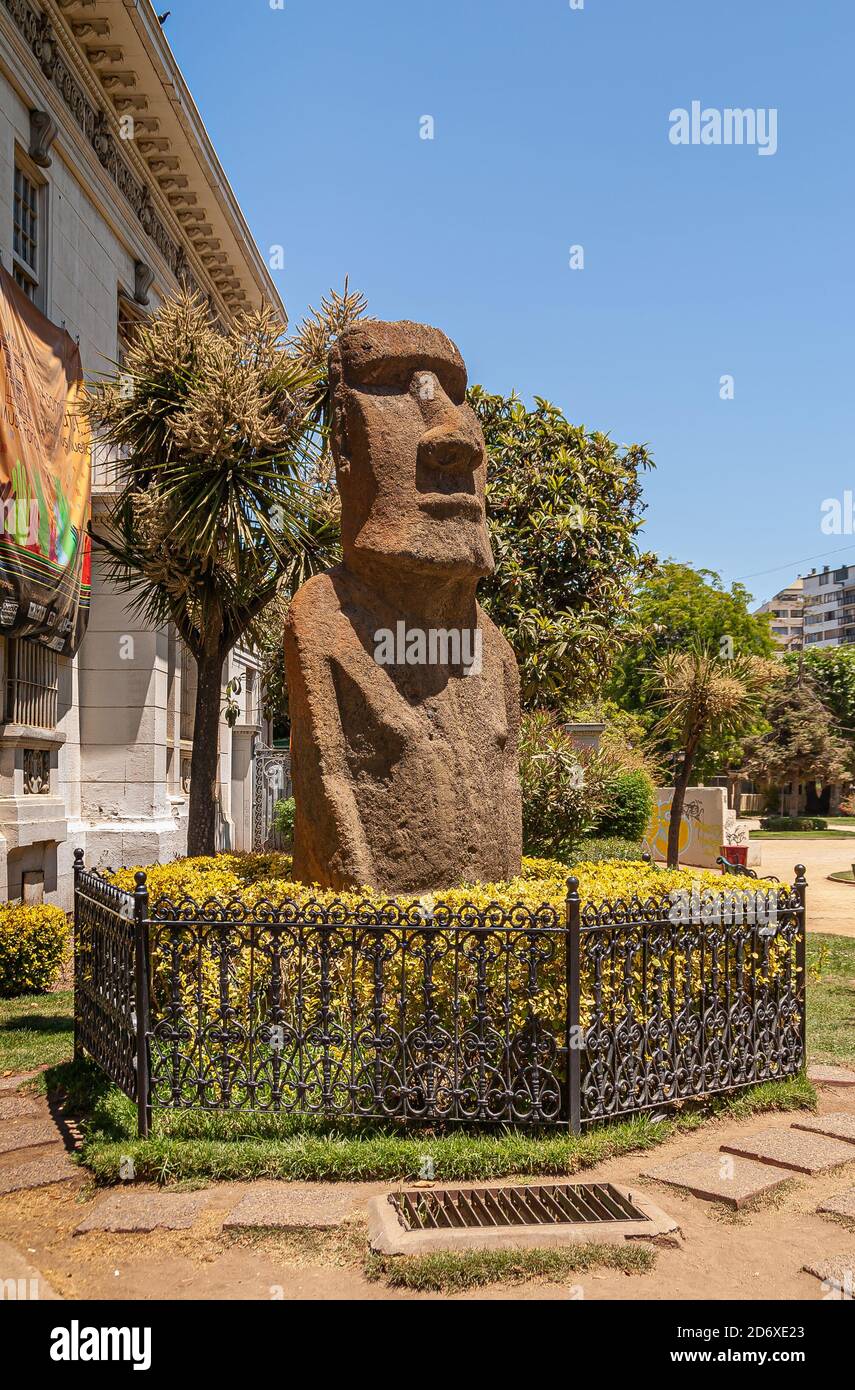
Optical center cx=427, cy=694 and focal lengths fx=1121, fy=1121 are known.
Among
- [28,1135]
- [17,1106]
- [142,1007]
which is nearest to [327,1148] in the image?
[142,1007]

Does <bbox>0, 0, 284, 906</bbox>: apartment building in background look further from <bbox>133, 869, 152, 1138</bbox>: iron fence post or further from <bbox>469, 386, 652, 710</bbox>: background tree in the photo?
<bbox>133, 869, 152, 1138</bbox>: iron fence post

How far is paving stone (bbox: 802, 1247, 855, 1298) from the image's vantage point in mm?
3836

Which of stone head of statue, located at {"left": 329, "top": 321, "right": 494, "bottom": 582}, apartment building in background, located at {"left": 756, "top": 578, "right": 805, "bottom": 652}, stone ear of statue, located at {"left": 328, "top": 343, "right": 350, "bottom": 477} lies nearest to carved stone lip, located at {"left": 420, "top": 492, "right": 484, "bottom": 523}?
stone head of statue, located at {"left": 329, "top": 321, "right": 494, "bottom": 582}

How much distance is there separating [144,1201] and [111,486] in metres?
12.0

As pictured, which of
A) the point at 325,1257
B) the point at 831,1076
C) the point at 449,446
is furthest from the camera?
the point at 831,1076

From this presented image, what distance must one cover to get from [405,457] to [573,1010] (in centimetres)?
320

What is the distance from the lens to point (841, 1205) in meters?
4.55

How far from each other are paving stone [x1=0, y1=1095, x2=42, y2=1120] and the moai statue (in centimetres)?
188

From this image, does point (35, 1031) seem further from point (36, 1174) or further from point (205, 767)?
point (36, 1174)

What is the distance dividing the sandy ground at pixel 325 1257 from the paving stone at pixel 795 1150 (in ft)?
0.68

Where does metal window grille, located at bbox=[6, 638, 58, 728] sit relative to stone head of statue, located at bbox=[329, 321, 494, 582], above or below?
below

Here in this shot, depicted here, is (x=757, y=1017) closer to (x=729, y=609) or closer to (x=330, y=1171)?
(x=330, y=1171)

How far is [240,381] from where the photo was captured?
8578 millimetres

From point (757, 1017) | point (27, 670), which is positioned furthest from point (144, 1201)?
point (27, 670)
